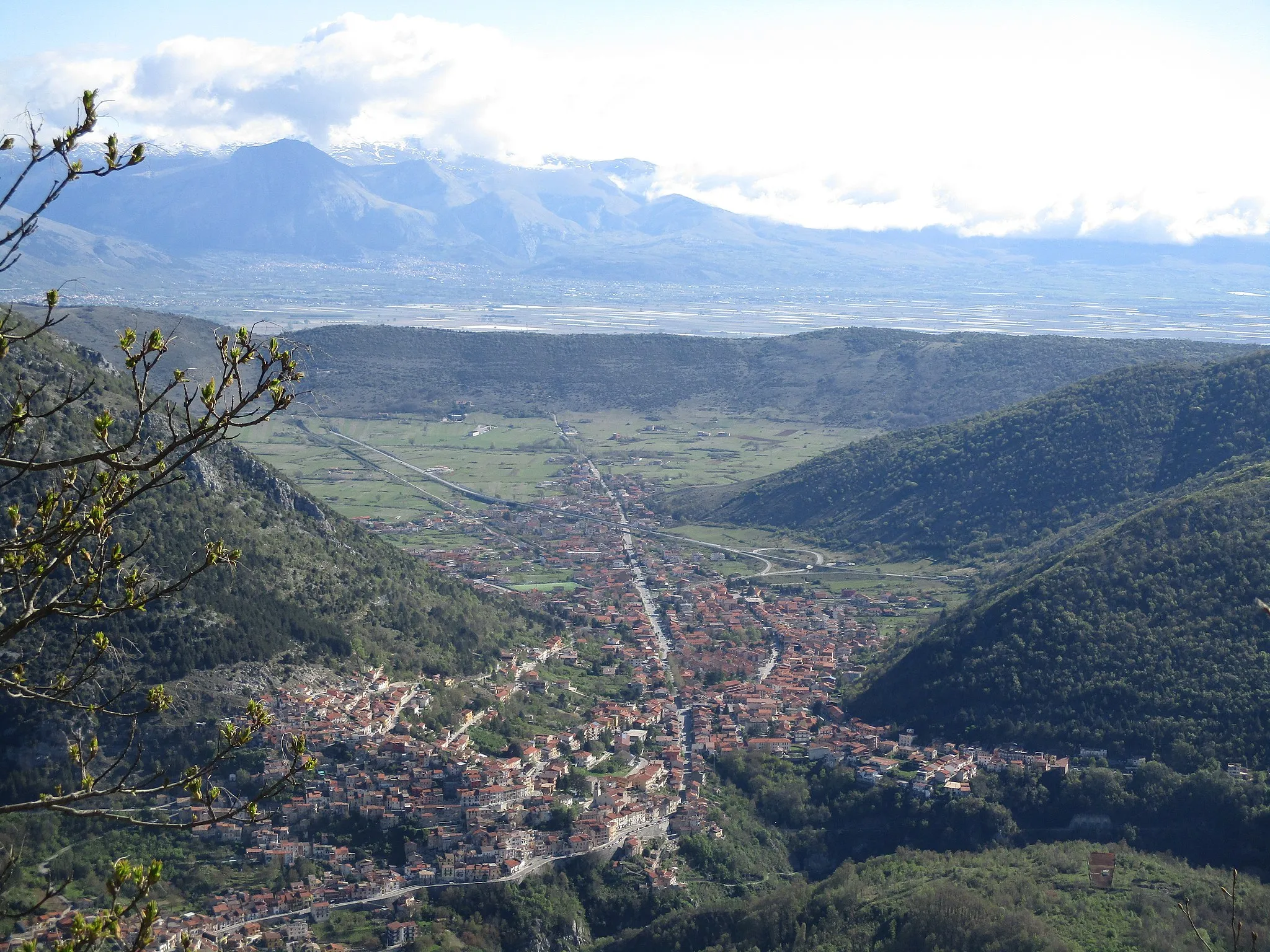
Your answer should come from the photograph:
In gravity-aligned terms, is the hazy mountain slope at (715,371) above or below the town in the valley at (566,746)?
above

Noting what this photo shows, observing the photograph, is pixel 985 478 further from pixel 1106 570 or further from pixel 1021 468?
pixel 1106 570

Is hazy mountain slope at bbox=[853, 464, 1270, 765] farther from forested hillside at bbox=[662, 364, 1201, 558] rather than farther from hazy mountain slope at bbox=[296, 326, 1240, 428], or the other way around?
hazy mountain slope at bbox=[296, 326, 1240, 428]

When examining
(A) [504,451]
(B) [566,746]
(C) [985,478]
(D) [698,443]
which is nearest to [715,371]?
(D) [698,443]

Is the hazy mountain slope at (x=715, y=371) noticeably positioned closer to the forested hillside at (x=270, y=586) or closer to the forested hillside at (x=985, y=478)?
the forested hillside at (x=985, y=478)

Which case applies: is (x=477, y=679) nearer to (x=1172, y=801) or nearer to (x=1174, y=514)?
(x=1172, y=801)

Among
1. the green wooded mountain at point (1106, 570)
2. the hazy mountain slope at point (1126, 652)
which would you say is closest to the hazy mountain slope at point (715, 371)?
the green wooded mountain at point (1106, 570)
